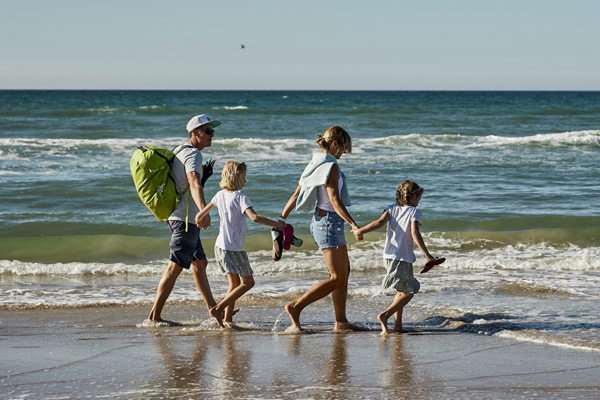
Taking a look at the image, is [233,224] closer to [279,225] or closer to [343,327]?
[279,225]

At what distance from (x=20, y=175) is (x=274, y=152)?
28.8 ft

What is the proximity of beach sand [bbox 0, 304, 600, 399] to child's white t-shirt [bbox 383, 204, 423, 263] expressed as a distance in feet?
2.04

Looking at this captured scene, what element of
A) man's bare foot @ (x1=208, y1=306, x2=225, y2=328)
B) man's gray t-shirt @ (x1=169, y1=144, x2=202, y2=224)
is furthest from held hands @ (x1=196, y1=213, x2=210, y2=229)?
man's bare foot @ (x1=208, y1=306, x2=225, y2=328)

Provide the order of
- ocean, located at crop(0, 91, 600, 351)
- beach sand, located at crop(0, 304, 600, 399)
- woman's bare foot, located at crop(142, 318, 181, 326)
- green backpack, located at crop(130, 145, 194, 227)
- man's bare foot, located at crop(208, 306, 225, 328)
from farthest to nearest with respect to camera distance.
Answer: ocean, located at crop(0, 91, 600, 351) < woman's bare foot, located at crop(142, 318, 181, 326) < man's bare foot, located at crop(208, 306, 225, 328) < green backpack, located at crop(130, 145, 194, 227) < beach sand, located at crop(0, 304, 600, 399)

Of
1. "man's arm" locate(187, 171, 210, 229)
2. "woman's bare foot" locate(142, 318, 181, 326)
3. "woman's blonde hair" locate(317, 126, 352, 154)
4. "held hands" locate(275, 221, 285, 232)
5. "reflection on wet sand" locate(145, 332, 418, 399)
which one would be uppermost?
"woman's blonde hair" locate(317, 126, 352, 154)

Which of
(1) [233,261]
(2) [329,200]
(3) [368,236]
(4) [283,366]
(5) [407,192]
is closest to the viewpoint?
(4) [283,366]

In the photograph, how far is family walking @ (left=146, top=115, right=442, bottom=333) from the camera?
4766 millimetres

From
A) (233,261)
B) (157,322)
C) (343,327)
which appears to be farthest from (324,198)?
(157,322)

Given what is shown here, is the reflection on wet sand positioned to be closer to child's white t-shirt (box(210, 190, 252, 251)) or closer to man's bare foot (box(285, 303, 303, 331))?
man's bare foot (box(285, 303, 303, 331))

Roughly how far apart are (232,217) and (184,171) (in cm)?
54

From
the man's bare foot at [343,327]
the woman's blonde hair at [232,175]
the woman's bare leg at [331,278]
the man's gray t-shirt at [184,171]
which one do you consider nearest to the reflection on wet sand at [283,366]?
the man's bare foot at [343,327]

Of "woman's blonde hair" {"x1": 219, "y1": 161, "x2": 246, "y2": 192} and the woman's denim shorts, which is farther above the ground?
"woman's blonde hair" {"x1": 219, "y1": 161, "x2": 246, "y2": 192}

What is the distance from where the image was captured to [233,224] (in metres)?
4.95

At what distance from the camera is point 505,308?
5.88 metres
